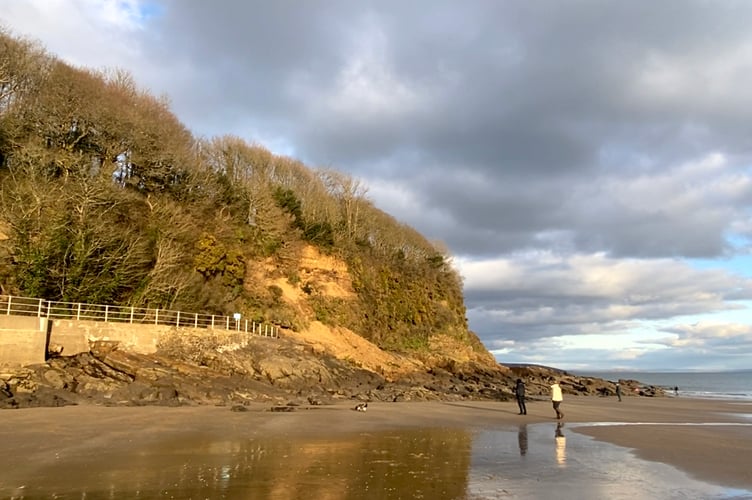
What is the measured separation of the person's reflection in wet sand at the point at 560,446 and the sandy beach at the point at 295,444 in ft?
0.58

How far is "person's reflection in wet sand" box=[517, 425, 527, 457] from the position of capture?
14125 mm

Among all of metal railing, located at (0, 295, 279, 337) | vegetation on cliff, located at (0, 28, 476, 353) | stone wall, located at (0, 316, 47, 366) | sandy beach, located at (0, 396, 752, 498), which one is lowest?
sandy beach, located at (0, 396, 752, 498)

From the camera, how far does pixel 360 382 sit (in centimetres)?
3547

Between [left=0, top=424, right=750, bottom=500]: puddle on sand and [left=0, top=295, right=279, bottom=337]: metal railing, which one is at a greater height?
[left=0, top=295, right=279, bottom=337]: metal railing

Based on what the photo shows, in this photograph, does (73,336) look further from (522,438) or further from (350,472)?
(522,438)

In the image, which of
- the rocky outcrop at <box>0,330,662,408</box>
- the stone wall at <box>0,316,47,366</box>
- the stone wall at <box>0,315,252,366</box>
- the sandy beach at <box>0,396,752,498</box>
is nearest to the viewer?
the sandy beach at <box>0,396,752,498</box>

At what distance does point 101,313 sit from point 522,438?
77.4 ft

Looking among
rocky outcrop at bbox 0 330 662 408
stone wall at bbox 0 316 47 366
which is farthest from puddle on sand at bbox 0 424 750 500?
stone wall at bbox 0 316 47 366

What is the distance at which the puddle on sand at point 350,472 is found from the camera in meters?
9.36

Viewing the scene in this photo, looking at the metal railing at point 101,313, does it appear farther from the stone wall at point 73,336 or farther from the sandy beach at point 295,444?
the sandy beach at point 295,444

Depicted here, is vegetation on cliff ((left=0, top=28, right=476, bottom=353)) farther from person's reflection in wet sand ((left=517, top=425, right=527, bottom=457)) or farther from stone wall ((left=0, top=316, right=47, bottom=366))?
person's reflection in wet sand ((left=517, top=425, right=527, bottom=457))

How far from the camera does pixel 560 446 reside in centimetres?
1512

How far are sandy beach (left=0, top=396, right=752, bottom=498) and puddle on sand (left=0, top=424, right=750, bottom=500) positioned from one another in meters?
0.04

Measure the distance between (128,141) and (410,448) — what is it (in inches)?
1335
